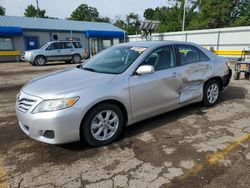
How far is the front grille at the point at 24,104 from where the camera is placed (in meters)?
3.06

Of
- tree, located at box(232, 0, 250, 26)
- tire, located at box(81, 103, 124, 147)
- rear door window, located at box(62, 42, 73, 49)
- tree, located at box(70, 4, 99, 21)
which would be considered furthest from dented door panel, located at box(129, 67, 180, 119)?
tree, located at box(70, 4, 99, 21)

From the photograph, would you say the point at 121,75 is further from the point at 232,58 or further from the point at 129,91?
the point at 232,58

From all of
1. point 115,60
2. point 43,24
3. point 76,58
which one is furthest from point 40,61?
point 115,60

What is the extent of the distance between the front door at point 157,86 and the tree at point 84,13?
6543 cm

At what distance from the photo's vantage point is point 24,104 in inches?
125

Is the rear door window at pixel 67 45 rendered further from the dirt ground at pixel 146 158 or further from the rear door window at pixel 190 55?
the rear door window at pixel 190 55

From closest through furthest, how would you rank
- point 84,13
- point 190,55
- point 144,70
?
point 144,70 → point 190,55 → point 84,13

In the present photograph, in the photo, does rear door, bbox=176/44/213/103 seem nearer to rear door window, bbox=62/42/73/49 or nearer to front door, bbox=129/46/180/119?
front door, bbox=129/46/180/119

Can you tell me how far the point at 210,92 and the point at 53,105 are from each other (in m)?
3.70

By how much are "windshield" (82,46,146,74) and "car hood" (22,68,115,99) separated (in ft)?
0.79

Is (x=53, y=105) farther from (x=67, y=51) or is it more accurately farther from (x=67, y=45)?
(x=67, y=45)

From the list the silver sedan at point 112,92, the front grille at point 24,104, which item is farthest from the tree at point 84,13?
the front grille at point 24,104

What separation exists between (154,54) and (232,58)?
15826 millimetres

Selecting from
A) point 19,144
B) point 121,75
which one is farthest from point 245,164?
point 19,144
